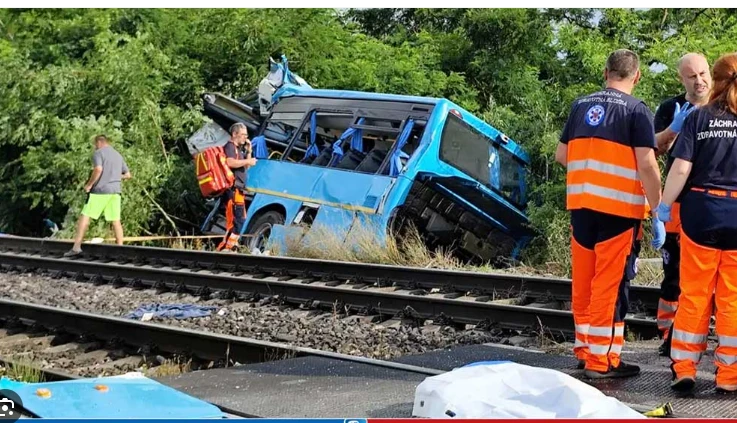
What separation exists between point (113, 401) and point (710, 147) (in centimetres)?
355

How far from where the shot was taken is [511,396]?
484cm

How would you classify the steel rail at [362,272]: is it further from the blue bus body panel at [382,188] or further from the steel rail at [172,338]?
the steel rail at [172,338]

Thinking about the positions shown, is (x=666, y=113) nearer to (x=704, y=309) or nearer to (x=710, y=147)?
(x=710, y=147)

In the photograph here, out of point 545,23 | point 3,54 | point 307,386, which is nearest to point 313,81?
point 545,23

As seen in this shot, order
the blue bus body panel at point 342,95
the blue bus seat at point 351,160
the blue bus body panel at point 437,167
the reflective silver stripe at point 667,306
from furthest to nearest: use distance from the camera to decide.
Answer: the blue bus seat at point 351,160
the blue bus body panel at point 342,95
the blue bus body panel at point 437,167
the reflective silver stripe at point 667,306

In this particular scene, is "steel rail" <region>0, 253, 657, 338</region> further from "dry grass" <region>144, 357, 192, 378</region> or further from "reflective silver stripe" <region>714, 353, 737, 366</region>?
"dry grass" <region>144, 357, 192, 378</region>

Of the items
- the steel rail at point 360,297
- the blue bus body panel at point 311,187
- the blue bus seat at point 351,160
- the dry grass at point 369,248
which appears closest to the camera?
the steel rail at point 360,297

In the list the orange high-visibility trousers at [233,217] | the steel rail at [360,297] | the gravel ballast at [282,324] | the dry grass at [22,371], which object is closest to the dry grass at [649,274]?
the steel rail at [360,297]

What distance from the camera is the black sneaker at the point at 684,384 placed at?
217 inches

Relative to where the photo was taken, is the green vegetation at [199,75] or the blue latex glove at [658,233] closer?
the blue latex glove at [658,233]

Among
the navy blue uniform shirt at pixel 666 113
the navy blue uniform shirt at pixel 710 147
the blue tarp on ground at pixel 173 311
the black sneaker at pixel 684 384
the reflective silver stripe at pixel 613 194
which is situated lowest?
the blue tarp on ground at pixel 173 311

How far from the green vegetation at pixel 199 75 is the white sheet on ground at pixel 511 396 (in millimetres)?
12157

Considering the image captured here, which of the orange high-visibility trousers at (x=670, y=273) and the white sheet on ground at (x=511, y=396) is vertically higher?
the orange high-visibility trousers at (x=670, y=273)

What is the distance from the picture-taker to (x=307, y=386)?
5957 mm
